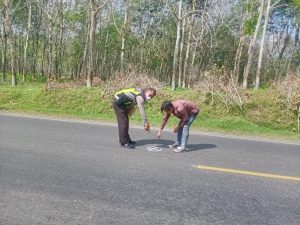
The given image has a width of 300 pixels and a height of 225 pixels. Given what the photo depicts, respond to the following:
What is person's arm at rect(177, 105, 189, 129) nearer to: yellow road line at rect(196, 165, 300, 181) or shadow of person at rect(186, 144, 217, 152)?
shadow of person at rect(186, 144, 217, 152)

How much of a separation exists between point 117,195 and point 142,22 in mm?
37361

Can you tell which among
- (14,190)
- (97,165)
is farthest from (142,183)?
(14,190)

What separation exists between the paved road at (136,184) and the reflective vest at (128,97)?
1052 millimetres

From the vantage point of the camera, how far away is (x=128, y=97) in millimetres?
8188

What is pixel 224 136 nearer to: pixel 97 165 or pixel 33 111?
pixel 97 165

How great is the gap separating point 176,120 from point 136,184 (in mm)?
8205

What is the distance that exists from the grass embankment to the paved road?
3.87 m

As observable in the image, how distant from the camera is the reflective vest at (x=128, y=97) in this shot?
8102 millimetres

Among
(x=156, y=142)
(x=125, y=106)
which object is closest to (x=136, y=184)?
(x=125, y=106)

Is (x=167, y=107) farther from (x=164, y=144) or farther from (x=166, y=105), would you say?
(x=164, y=144)

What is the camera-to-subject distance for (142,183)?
5645 mm

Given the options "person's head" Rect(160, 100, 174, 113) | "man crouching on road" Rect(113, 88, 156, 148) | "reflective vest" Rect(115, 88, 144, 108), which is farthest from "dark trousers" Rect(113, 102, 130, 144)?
"person's head" Rect(160, 100, 174, 113)

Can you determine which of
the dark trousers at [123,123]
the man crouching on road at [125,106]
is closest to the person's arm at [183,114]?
the man crouching on road at [125,106]

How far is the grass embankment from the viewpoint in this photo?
515 inches
